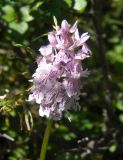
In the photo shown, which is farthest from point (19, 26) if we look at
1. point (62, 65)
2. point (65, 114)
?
point (62, 65)

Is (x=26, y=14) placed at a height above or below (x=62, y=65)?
above

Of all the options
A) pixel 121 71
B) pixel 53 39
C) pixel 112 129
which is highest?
pixel 121 71

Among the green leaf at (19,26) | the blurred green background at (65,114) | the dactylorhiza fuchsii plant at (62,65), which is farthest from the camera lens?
the green leaf at (19,26)

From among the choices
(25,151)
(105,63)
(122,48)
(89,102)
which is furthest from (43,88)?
(122,48)

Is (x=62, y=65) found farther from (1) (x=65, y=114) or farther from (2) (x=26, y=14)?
(1) (x=65, y=114)

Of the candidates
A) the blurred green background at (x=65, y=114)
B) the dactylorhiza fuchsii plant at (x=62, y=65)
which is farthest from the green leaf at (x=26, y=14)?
the dactylorhiza fuchsii plant at (x=62, y=65)

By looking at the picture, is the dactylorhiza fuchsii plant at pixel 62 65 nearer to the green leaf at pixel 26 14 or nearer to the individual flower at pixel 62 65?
the individual flower at pixel 62 65

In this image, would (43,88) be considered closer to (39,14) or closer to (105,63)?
(39,14)
